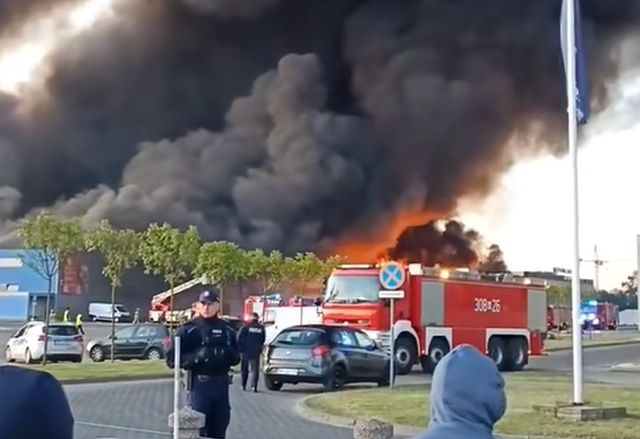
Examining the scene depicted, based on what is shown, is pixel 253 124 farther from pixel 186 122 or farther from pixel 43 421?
pixel 43 421

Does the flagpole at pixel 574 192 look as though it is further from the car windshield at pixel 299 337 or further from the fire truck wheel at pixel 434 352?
the fire truck wheel at pixel 434 352

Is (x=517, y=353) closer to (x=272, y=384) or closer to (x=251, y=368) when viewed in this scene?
(x=272, y=384)

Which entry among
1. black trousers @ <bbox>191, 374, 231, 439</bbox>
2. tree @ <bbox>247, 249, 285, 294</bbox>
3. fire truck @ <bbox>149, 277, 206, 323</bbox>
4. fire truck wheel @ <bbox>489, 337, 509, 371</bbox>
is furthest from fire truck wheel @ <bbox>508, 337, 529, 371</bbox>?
fire truck @ <bbox>149, 277, 206, 323</bbox>

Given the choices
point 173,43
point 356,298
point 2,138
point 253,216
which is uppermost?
point 173,43

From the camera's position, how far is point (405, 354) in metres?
22.8

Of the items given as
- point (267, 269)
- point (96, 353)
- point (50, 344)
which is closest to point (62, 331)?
point (50, 344)

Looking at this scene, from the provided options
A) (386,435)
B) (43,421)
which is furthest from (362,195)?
(43,421)

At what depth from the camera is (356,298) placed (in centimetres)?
2289

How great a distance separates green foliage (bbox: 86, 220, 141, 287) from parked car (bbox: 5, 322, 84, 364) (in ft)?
7.77

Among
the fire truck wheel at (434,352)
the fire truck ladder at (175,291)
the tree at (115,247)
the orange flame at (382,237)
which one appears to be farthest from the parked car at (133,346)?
the orange flame at (382,237)

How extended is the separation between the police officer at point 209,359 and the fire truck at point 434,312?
14572 mm

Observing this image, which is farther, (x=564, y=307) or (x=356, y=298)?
(x=564, y=307)

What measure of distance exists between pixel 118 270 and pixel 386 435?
21601 millimetres

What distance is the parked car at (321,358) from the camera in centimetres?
1791
